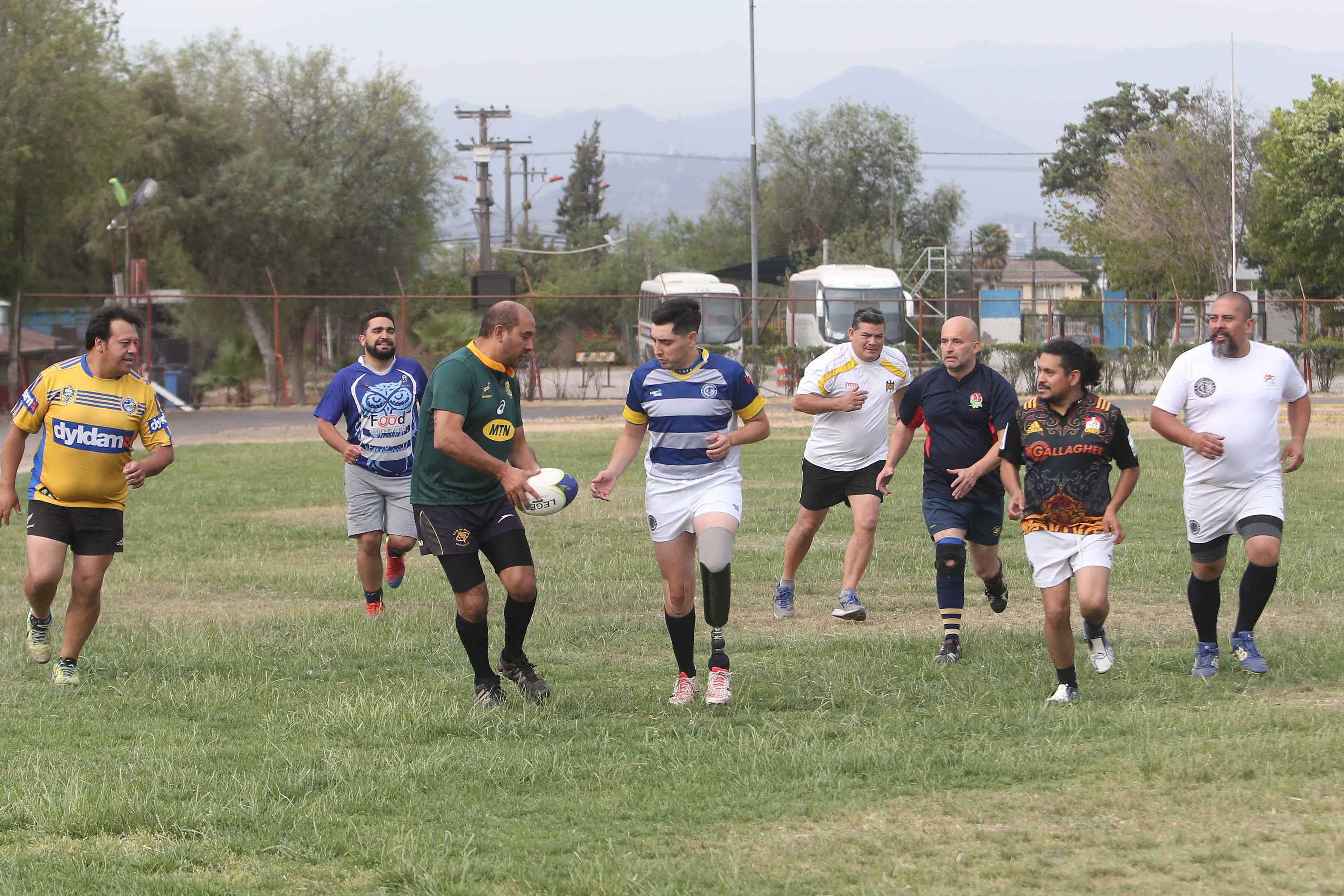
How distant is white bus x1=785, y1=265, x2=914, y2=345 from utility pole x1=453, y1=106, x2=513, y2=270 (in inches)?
457

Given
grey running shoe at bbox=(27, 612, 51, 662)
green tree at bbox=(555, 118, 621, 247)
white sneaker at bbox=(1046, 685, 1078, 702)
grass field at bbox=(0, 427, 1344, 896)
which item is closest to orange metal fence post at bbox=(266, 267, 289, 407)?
grass field at bbox=(0, 427, 1344, 896)

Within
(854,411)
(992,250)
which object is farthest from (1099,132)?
(854,411)

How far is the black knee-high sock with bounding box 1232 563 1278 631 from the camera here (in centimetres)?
704

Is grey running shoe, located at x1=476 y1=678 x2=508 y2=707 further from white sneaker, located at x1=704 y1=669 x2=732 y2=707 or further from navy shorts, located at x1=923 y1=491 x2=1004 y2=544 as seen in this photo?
navy shorts, located at x1=923 y1=491 x2=1004 y2=544

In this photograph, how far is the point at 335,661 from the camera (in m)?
7.63

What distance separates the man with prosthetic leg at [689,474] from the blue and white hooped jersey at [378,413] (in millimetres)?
2827

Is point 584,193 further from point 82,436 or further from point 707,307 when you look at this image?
point 82,436

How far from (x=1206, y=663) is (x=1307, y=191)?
126ft

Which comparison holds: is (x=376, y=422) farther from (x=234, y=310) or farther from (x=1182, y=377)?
(x=234, y=310)

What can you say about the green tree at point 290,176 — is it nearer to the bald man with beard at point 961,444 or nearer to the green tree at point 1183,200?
the green tree at point 1183,200

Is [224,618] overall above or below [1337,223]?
below

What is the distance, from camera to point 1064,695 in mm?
6453

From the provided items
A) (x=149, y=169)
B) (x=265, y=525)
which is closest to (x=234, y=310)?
(x=149, y=169)

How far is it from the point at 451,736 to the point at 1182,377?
412cm
